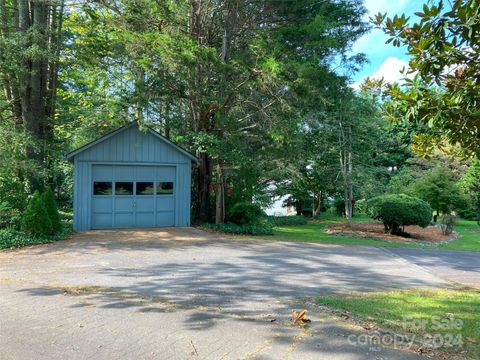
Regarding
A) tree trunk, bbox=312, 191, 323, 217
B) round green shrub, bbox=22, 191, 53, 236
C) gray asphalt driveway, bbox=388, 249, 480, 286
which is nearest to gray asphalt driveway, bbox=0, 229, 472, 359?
gray asphalt driveway, bbox=388, 249, 480, 286

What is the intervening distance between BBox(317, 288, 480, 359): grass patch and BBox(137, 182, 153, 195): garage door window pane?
1090 cm

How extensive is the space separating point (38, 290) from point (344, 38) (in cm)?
1294

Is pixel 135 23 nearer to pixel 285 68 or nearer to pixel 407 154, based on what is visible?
pixel 285 68

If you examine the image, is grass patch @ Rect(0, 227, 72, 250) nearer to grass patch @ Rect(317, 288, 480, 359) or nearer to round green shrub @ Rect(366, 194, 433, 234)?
grass patch @ Rect(317, 288, 480, 359)

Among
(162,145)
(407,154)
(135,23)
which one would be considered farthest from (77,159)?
(407,154)

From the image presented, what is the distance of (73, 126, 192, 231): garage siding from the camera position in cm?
1480

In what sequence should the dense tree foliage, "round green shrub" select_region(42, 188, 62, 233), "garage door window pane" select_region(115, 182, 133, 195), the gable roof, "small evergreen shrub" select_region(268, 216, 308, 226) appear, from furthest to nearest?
"small evergreen shrub" select_region(268, 216, 308, 226) < "garage door window pane" select_region(115, 182, 133, 195) < the gable roof < "round green shrub" select_region(42, 188, 62, 233) < the dense tree foliage

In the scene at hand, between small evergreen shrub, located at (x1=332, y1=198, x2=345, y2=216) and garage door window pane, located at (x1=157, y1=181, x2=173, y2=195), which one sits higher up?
garage door window pane, located at (x1=157, y1=181, x2=173, y2=195)

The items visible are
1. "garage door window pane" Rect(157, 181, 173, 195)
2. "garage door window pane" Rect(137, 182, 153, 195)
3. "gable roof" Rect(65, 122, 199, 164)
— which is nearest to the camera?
"gable roof" Rect(65, 122, 199, 164)

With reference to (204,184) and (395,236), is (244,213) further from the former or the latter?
(395,236)

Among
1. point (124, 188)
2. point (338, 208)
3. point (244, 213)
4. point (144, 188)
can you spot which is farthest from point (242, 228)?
point (338, 208)

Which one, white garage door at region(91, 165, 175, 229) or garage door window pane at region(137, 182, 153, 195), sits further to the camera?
garage door window pane at region(137, 182, 153, 195)

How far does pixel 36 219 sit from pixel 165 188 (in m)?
5.45

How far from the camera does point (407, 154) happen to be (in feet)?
122
